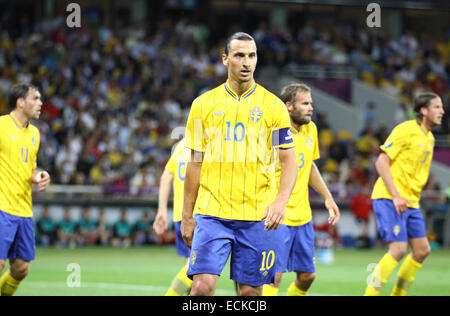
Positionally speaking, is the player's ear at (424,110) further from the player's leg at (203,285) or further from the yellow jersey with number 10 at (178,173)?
the player's leg at (203,285)

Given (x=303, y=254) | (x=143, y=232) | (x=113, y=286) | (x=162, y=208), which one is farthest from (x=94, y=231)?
(x=303, y=254)

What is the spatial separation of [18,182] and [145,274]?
18.9 feet

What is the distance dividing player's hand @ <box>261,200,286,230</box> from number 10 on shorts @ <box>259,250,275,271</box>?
0.35 meters

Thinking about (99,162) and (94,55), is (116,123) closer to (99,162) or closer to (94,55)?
(99,162)

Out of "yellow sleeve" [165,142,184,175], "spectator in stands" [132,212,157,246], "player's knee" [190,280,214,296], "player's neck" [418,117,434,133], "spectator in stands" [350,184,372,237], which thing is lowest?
"spectator in stands" [132,212,157,246]

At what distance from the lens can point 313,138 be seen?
28.4 ft

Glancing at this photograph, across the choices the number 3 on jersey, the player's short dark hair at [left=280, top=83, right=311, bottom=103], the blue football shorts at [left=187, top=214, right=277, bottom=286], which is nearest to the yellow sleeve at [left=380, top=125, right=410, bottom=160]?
the number 3 on jersey

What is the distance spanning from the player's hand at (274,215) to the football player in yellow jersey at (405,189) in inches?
150

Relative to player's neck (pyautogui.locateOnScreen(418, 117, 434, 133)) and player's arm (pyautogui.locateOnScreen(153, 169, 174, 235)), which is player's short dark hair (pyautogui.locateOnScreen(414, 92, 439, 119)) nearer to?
player's neck (pyautogui.locateOnScreen(418, 117, 434, 133))

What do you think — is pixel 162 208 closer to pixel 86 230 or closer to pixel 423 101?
pixel 423 101

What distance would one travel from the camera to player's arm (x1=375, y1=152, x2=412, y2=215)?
368 inches

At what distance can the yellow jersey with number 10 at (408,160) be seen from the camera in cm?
974

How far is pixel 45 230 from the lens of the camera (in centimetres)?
2053
